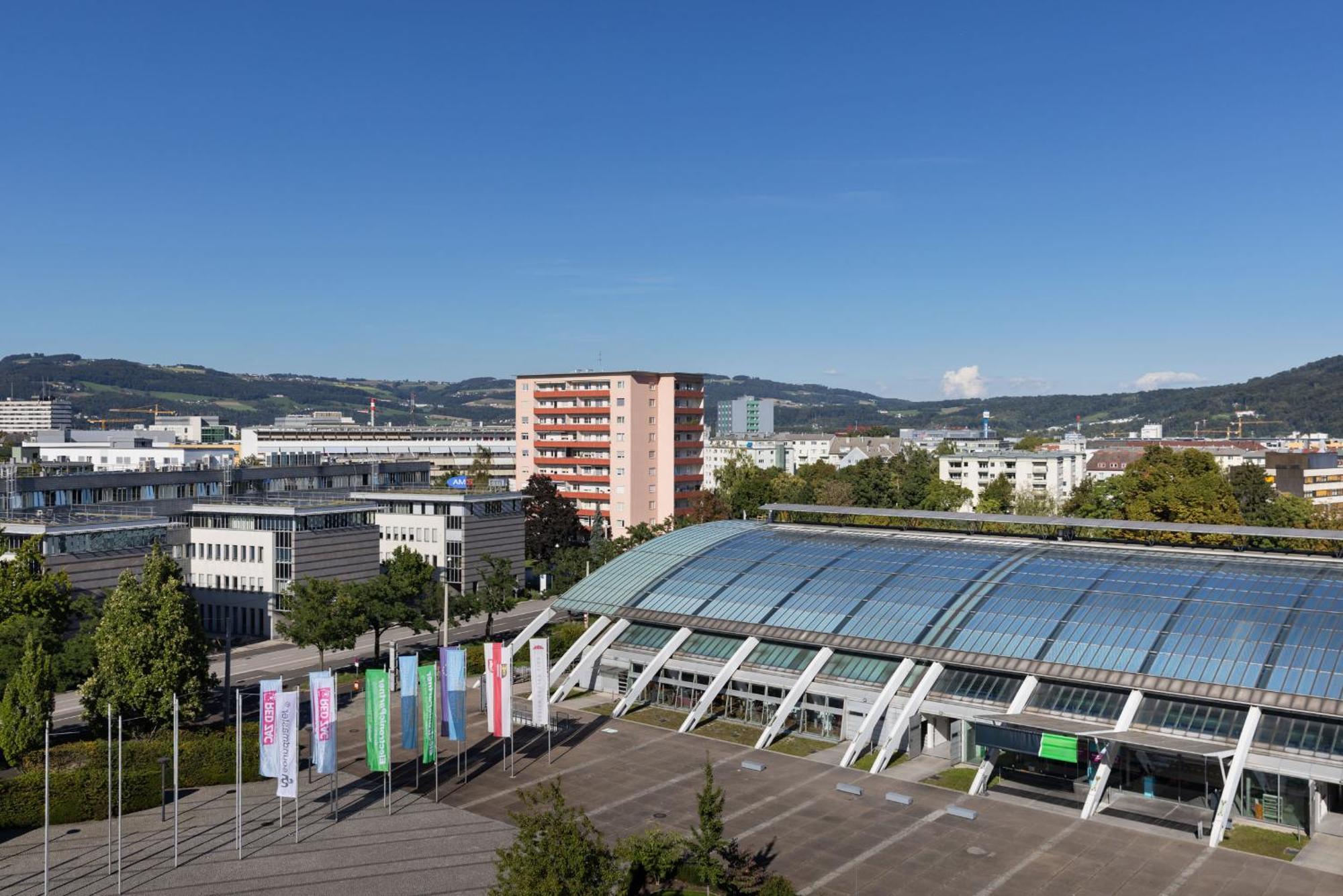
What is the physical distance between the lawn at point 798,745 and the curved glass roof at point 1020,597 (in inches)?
252

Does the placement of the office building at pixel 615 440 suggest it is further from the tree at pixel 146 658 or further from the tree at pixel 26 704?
the tree at pixel 26 704

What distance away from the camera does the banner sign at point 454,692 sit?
50150 millimetres

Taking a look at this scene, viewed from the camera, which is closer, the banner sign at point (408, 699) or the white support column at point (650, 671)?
the banner sign at point (408, 699)

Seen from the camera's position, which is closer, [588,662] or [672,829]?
[672,829]

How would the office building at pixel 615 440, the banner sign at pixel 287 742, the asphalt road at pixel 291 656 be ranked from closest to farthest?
1. the banner sign at pixel 287 742
2. the asphalt road at pixel 291 656
3. the office building at pixel 615 440

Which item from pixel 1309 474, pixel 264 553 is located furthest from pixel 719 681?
pixel 1309 474

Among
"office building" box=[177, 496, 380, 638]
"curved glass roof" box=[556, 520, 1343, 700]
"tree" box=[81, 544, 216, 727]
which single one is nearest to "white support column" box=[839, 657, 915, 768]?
"curved glass roof" box=[556, 520, 1343, 700]

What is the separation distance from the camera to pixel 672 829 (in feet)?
142

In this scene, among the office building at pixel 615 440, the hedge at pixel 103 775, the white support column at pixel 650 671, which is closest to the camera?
the hedge at pixel 103 775

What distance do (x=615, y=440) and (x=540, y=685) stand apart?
98123 mm

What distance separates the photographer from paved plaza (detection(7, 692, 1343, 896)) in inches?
1508

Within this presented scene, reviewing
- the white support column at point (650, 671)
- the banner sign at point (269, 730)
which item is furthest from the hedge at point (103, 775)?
the white support column at point (650, 671)

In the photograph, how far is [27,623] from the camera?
189ft

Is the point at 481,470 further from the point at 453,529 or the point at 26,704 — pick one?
the point at 26,704
